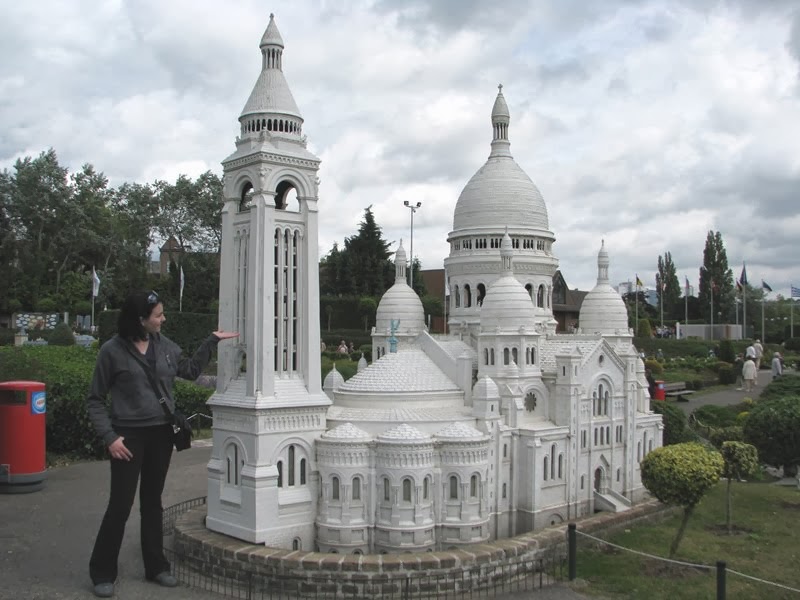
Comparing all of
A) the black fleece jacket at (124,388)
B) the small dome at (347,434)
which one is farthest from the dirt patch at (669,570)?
the black fleece jacket at (124,388)

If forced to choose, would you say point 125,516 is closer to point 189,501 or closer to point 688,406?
point 189,501

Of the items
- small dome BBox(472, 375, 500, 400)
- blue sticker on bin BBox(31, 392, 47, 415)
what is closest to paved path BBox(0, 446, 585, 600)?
blue sticker on bin BBox(31, 392, 47, 415)

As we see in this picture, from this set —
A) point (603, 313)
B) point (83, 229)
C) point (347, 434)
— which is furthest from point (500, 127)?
point (83, 229)

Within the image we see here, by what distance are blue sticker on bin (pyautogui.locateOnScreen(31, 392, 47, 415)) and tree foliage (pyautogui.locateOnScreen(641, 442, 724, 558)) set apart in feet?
63.4

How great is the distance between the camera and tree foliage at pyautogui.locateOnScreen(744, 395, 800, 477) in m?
31.3

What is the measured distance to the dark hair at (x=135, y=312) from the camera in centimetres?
1183

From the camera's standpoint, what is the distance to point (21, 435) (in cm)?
2461

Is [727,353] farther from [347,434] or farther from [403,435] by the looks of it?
[347,434]

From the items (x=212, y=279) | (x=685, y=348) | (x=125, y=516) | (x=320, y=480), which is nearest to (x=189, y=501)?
(x=320, y=480)

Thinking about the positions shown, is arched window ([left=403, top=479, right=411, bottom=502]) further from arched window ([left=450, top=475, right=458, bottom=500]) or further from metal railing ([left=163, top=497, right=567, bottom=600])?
metal railing ([left=163, top=497, right=567, bottom=600])

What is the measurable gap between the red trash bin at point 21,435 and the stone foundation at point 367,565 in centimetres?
639

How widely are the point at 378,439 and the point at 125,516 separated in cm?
1183

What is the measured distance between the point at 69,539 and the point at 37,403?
5766mm

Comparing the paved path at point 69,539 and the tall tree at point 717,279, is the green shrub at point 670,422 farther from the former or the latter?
the tall tree at point 717,279
